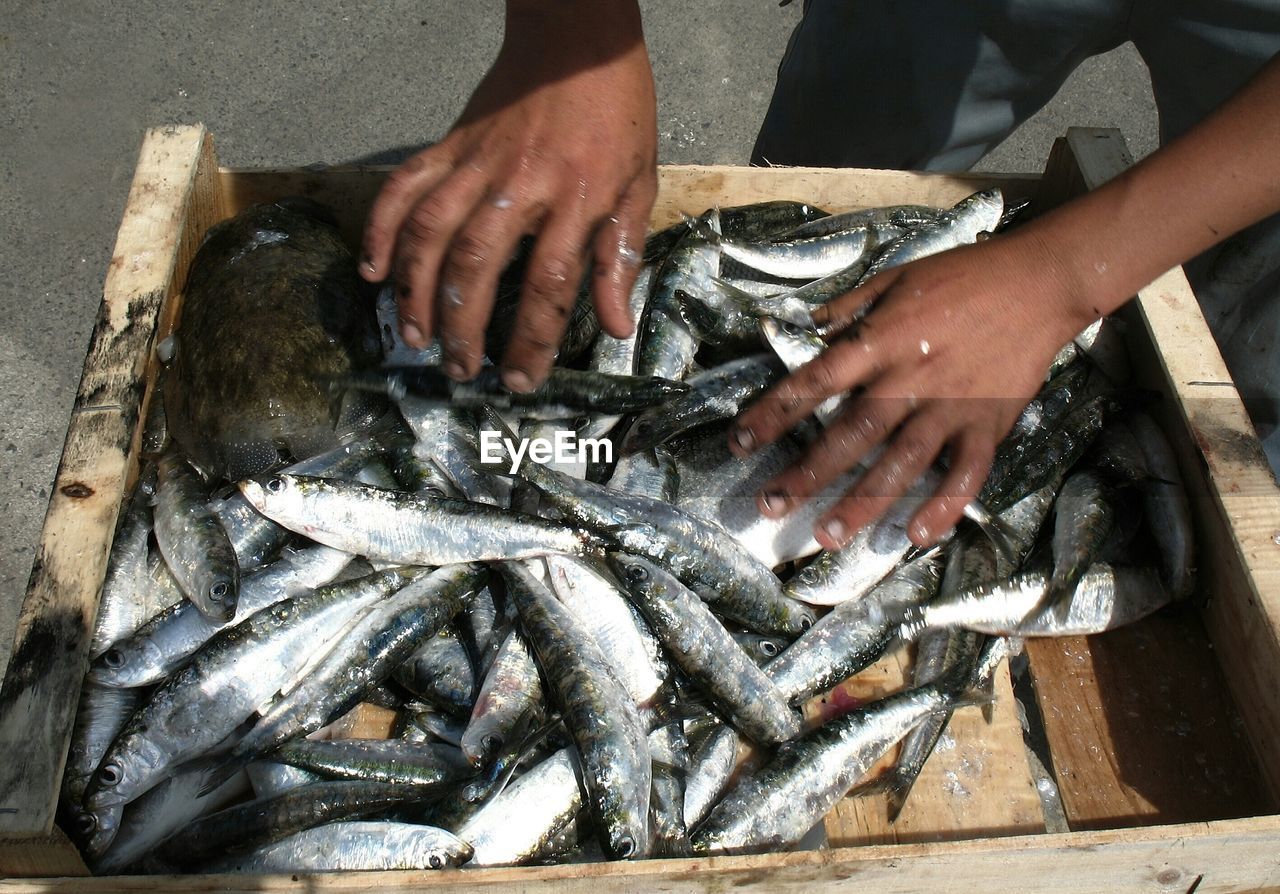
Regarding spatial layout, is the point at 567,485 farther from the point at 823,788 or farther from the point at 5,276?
the point at 5,276

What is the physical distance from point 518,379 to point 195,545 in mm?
995

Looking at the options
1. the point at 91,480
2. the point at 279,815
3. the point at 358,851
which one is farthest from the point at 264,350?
the point at 358,851

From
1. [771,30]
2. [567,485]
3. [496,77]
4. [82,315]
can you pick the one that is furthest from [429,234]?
[771,30]

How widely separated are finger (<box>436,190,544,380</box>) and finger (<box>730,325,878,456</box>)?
2.34ft

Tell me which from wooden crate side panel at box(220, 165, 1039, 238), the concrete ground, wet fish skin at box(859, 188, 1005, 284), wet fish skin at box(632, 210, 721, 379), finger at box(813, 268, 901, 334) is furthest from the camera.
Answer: the concrete ground

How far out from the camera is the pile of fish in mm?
2291

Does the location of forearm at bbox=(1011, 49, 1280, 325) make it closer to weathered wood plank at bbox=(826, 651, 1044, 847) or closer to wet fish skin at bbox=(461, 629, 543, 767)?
weathered wood plank at bbox=(826, 651, 1044, 847)

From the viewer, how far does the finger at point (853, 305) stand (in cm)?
244

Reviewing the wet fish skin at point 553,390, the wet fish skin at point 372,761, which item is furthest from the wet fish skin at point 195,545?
the wet fish skin at point 553,390

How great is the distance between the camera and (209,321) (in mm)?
2875

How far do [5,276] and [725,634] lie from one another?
451cm

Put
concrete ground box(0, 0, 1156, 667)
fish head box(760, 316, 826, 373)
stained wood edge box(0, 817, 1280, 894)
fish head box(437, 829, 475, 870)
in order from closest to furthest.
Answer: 1. stained wood edge box(0, 817, 1280, 894)
2. fish head box(437, 829, 475, 870)
3. fish head box(760, 316, 826, 373)
4. concrete ground box(0, 0, 1156, 667)

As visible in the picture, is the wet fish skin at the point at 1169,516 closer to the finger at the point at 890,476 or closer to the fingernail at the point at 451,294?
the finger at the point at 890,476

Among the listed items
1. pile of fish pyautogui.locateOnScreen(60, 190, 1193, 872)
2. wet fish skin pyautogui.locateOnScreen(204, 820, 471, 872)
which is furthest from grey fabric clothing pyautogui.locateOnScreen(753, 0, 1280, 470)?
wet fish skin pyautogui.locateOnScreen(204, 820, 471, 872)
